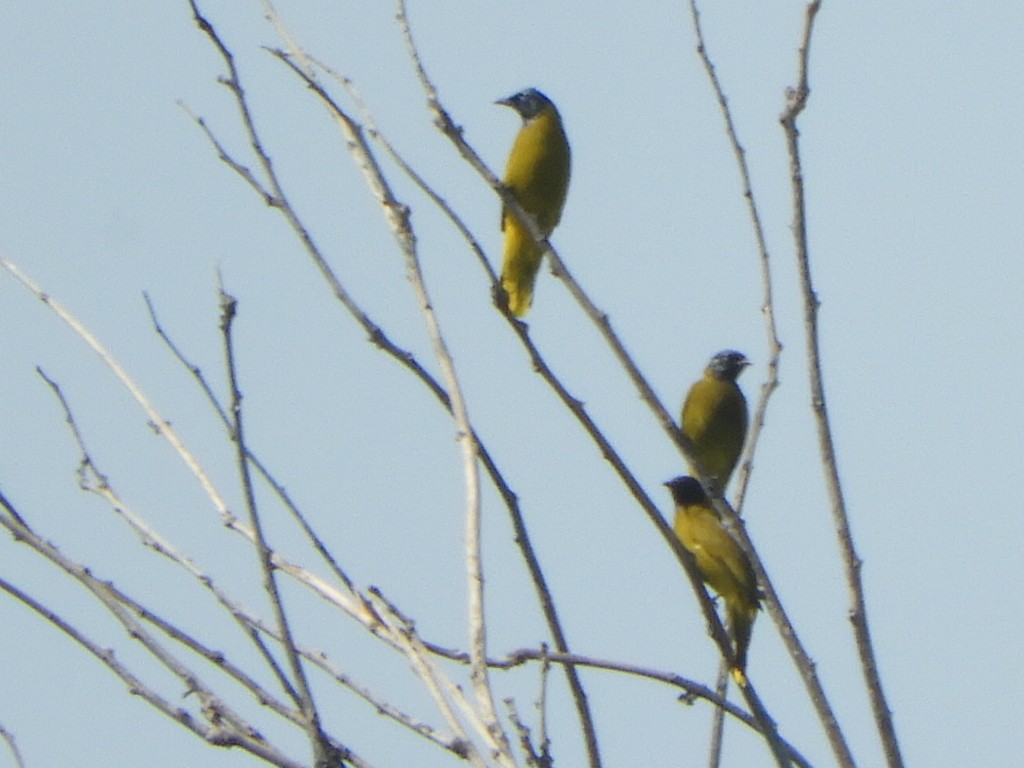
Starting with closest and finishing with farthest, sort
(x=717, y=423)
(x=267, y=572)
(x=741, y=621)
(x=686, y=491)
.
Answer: (x=267, y=572) < (x=741, y=621) < (x=686, y=491) < (x=717, y=423)

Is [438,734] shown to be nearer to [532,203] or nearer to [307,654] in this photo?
[307,654]

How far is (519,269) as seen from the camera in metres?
7.41

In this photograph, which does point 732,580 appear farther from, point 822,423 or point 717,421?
point 822,423

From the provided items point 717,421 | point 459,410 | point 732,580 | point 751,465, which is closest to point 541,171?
point 717,421

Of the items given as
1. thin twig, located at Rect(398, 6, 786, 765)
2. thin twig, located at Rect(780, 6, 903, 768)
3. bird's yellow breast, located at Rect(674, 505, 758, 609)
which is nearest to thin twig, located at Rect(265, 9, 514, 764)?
thin twig, located at Rect(398, 6, 786, 765)

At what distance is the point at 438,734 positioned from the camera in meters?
2.41

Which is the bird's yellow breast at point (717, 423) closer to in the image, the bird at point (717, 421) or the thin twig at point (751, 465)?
the bird at point (717, 421)

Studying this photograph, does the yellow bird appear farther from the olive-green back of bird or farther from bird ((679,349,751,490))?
the olive-green back of bird

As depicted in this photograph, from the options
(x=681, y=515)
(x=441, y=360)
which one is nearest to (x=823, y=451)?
(x=441, y=360)

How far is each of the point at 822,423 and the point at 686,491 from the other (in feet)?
12.6

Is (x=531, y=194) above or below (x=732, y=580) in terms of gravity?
above

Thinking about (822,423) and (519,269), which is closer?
(822,423)

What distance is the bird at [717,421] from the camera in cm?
730

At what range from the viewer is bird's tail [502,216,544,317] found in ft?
24.2
